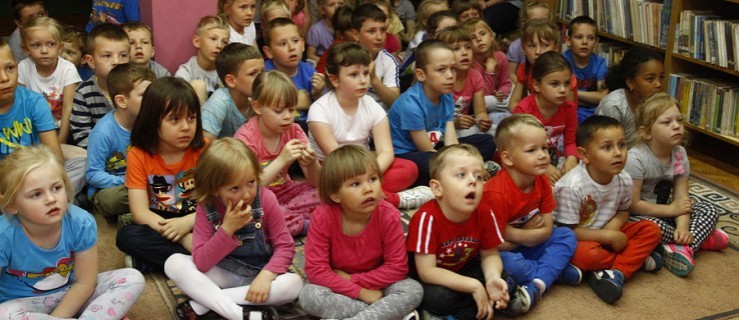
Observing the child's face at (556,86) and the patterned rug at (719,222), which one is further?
the child's face at (556,86)

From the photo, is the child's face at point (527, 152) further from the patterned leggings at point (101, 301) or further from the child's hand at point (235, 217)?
the patterned leggings at point (101, 301)

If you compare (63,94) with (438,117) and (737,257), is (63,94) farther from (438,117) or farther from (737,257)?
(737,257)

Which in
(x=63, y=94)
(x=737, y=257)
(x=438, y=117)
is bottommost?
(x=737, y=257)

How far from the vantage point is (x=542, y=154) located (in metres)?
2.52

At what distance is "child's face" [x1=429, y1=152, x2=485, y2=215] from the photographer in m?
2.29

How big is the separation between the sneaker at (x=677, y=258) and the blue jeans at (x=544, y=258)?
1.22 ft

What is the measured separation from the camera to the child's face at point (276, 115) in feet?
9.05

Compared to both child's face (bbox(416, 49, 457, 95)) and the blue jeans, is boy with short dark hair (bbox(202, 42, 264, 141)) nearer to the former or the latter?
child's face (bbox(416, 49, 457, 95))

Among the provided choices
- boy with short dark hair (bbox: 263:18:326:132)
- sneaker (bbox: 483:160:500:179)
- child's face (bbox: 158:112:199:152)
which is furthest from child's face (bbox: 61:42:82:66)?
sneaker (bbox: 483:160:500:179)

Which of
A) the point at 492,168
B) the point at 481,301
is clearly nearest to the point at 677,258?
the point at 481,301

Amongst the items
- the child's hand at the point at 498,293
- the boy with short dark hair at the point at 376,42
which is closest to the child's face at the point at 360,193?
the child's hand at the point at 498,293

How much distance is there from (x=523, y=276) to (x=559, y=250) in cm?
18

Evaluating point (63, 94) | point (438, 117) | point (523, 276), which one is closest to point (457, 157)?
point (523, 276)

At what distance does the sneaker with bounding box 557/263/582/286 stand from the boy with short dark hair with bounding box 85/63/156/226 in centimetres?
154
